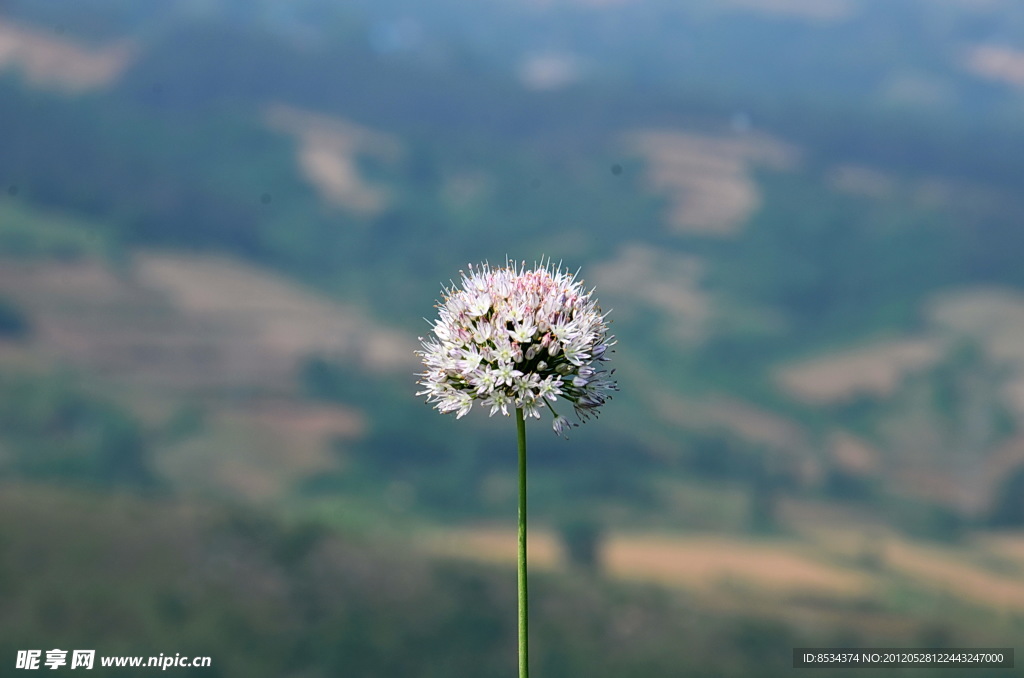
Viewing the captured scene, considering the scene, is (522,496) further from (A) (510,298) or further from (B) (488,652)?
(B) (488,652)

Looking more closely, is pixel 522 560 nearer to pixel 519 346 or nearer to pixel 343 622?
pixel 519 346

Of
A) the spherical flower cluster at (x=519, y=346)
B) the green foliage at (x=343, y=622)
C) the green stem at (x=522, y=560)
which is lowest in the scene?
the green stem at (x=522, y=560)

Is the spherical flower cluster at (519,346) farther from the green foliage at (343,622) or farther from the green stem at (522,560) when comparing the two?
the green foliage at (343,622)

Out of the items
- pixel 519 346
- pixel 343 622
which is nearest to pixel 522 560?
pixel 519 346

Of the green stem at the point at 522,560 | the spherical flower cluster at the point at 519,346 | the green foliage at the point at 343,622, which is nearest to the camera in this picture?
the green stem at the point at 522,560

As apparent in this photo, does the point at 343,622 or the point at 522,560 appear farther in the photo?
the point at 343,622

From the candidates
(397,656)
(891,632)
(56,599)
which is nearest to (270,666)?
(397,656)

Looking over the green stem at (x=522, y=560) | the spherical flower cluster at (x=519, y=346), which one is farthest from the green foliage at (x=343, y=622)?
the green stem at (x=522, y=560)

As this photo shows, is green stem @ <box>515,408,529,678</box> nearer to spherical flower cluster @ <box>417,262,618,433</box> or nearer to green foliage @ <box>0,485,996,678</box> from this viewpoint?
spherical flower cluster @ <box>417,262,618,433</box>

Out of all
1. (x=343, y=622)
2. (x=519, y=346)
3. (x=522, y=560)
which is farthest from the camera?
(x=343, y=622)
